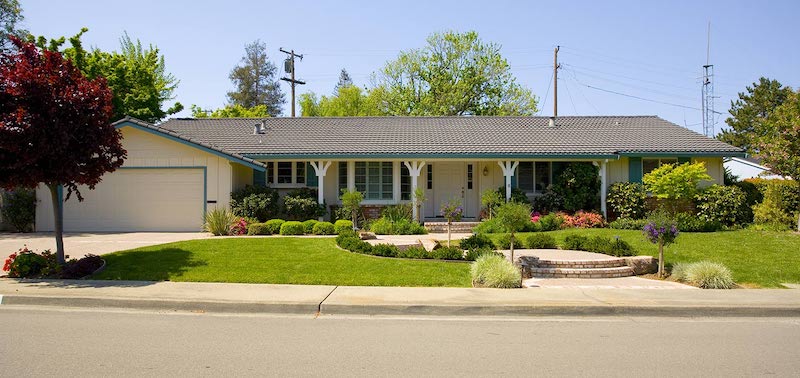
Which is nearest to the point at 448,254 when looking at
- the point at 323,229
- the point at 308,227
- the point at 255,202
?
the point at 323,229

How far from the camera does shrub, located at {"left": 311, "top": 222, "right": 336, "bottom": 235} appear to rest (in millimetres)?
17344

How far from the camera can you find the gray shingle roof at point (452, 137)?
65.7 feet

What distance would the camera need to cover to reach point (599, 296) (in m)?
8.95

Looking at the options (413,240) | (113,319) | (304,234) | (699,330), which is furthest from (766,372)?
(304,234)

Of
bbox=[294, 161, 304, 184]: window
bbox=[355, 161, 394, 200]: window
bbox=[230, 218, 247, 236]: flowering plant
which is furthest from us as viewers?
bbox=[294, 161, 304, 184]: window

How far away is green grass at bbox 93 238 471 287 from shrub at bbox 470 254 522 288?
25cm

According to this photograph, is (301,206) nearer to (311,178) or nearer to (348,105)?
(311,178)

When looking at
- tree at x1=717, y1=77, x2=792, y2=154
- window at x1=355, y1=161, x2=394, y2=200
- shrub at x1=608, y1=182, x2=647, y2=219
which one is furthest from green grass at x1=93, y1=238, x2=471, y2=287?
tree at x1=717, y1=77, x2=792, y2=154

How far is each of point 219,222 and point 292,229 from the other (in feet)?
7.22

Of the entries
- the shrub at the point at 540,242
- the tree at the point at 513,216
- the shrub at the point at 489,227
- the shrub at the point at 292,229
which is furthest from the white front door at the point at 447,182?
the tree at the point at 513,216

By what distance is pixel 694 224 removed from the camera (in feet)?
57.8

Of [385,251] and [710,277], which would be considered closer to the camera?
[710,277]

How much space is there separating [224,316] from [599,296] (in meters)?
5.83

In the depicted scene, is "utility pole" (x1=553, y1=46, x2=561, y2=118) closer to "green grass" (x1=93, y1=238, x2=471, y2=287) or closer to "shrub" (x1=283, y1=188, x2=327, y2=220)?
"shrub" (x1=283, y1=188, x2=327, y2=220)
